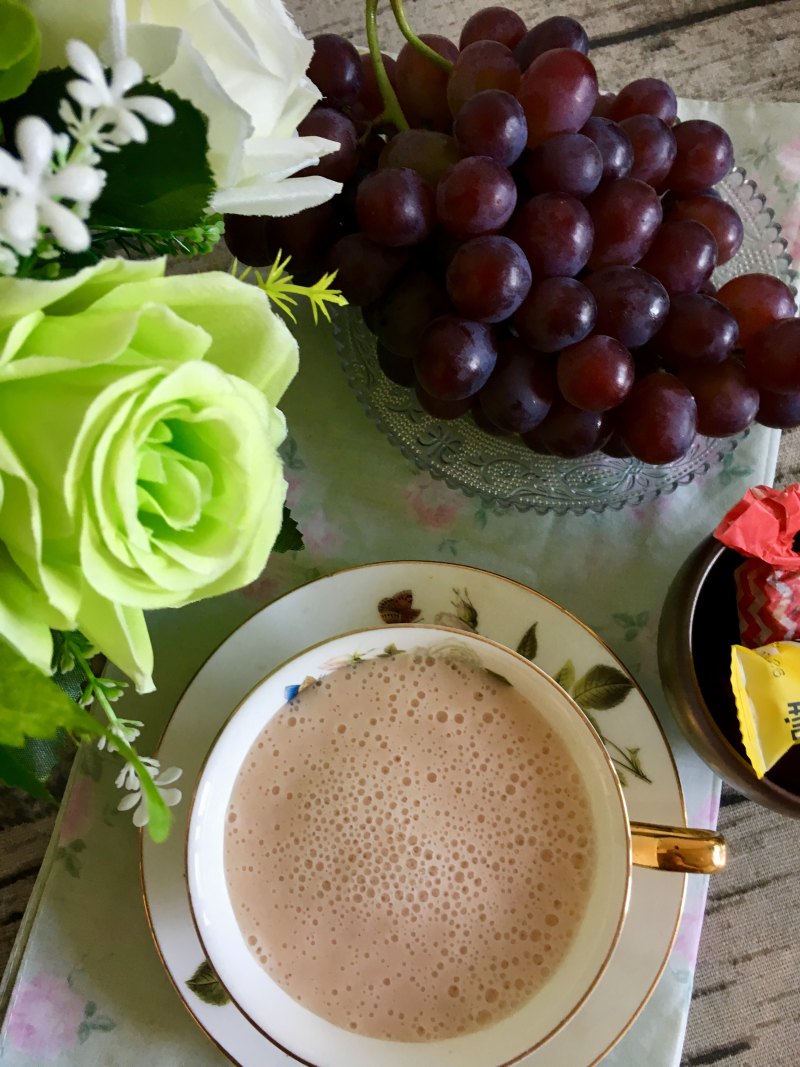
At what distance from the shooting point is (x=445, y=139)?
616 millimetres

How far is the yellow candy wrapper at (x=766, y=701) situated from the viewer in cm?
63

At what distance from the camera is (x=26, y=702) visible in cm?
38

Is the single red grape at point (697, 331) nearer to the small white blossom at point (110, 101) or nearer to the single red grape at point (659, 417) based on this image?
the single red grape at point (659, 417)

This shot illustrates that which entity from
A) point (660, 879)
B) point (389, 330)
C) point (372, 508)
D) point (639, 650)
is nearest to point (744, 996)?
point (660, 879)

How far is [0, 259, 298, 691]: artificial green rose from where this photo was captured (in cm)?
32

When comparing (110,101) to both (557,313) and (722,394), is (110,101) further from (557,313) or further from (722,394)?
(722,394)

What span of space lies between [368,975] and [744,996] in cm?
43

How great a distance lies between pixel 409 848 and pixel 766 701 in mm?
301

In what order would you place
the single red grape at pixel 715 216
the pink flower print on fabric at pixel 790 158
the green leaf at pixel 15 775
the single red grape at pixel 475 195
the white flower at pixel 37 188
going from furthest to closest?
the pink flower print on fabric at pixel 790 158, the single red grape at pixel 715 216, the single red grape at pixel 475 195, the green leaf at pixel 15 775, the white flower at pixel 37 188

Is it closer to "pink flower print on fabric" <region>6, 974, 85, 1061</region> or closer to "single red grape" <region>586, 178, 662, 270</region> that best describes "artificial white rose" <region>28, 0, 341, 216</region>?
"single red grape" <region>586, 178, 662, 270</region>

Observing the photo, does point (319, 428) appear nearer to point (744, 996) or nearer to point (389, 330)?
point (389, 330)

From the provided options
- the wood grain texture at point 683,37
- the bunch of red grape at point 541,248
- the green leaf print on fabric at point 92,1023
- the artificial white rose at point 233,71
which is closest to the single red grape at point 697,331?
the bunch of red grape at point 541,248

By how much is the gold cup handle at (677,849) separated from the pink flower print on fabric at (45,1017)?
18.7 inches

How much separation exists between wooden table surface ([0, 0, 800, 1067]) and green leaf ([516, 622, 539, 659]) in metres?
0.32
